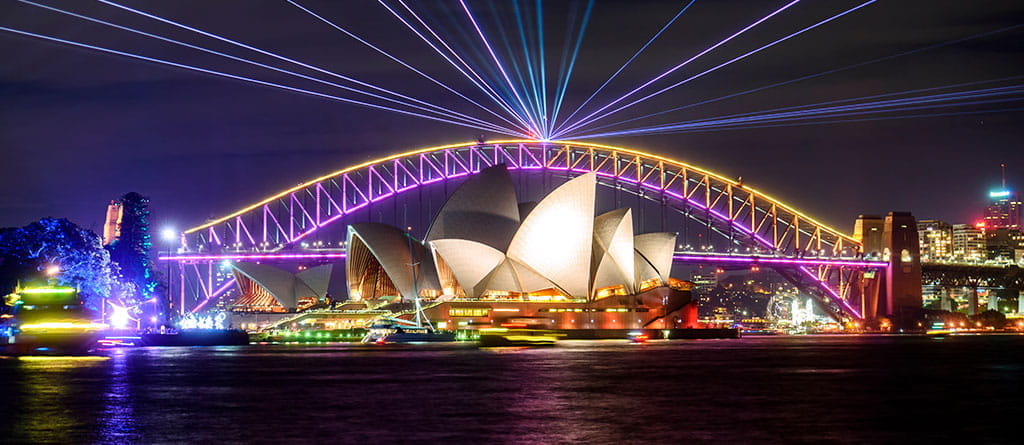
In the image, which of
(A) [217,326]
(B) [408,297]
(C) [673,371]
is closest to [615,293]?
(B) [408,297]

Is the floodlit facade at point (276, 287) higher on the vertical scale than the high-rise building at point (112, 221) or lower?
lower

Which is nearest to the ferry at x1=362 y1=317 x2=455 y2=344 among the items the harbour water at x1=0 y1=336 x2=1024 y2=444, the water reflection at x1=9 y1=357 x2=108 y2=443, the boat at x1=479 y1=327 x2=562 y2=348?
the boat at x1=479 y1=327 x2=562 y2=348

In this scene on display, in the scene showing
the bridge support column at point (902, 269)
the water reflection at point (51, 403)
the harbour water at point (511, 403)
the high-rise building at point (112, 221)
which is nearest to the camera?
the water reflection at point (51, 403)

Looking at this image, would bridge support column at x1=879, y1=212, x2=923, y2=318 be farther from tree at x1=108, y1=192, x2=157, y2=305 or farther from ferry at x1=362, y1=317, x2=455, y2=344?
tree at x1=108, y1=192, x2=157, y2=305

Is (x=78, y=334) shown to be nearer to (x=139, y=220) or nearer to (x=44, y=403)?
(x=44, y=403)

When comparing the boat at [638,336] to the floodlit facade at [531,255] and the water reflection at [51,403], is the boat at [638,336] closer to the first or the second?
the floodlit facade at [531,255]

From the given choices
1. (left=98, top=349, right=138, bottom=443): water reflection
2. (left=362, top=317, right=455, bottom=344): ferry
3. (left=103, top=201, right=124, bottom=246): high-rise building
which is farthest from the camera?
(left=103, top=201, right=124, bottom=246): high-rise building

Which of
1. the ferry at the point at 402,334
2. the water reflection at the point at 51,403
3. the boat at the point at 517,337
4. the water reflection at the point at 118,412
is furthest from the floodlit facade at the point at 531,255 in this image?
the water reflection at the point at 118,412
